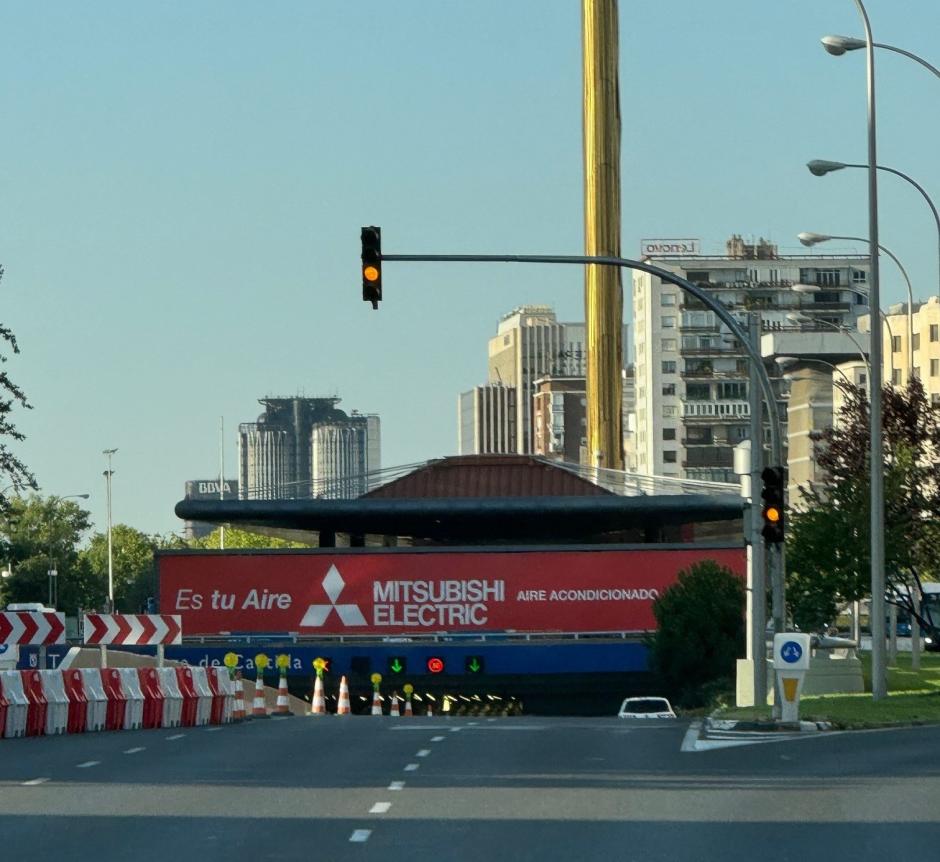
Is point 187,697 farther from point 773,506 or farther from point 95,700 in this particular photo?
point 773,506

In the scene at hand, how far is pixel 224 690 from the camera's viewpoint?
4138 centimetres

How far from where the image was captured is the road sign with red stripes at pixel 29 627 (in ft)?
114

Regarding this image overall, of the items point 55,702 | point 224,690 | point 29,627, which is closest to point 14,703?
point 55,702

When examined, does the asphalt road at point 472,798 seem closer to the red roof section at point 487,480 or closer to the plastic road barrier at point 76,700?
the plastic road barrier at point 76,700

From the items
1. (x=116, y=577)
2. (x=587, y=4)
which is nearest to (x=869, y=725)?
(x=587, y=4)

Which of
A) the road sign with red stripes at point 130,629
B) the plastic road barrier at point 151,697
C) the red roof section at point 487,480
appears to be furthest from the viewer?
the red roof section at point 487,480

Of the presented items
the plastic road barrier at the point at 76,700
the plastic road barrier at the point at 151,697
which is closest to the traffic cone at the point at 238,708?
the plastic road barrier at the point at 151,697

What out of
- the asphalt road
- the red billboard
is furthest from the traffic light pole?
the red billboard

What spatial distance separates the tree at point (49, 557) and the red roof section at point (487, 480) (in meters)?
61.0

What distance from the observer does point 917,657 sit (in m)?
64.9

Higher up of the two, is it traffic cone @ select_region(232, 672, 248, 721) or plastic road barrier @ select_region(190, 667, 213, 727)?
plastic road barrier @ select_region(190, 667, 213, 727)

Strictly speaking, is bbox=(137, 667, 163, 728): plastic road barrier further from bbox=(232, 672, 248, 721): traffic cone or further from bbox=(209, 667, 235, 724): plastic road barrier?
bbox=(232, 672, 248, 721): traffic cone

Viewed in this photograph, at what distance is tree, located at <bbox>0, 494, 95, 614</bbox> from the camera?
14338 cm

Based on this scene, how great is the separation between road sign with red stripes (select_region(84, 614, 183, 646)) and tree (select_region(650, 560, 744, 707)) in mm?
18385
